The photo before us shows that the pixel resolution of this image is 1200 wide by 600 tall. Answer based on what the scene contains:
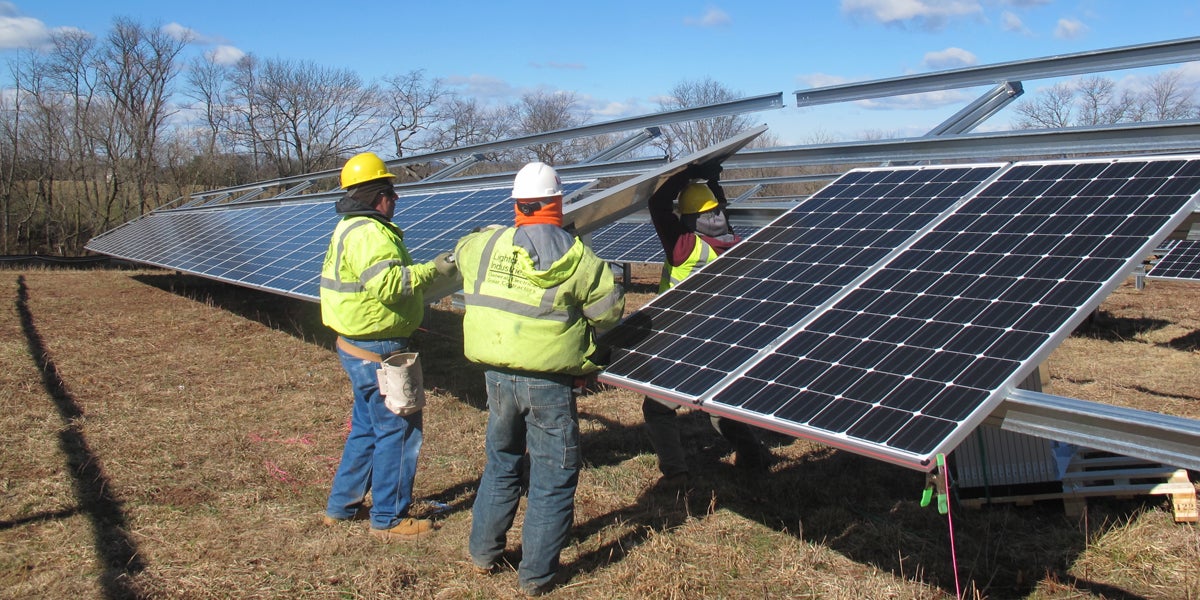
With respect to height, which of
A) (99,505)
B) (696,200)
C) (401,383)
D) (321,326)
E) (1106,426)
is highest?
(696,200)

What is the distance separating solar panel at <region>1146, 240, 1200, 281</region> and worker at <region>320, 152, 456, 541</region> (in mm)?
11259

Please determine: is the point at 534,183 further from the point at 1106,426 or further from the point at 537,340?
the point at 1106,426

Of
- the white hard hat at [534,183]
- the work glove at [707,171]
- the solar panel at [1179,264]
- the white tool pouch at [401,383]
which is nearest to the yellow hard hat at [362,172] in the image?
the white tool pouch at [401,383]

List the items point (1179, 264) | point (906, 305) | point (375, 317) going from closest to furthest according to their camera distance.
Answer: point (906, 305) → point (375, 317) → point (1179, 264)

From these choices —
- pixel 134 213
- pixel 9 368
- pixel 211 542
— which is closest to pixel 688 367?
pixel 211 542

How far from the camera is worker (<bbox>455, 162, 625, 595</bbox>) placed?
169 inches

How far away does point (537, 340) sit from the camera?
4.29 m

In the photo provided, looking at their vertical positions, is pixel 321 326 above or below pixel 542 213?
below

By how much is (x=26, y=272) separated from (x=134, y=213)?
1148 centimetres

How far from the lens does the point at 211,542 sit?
5.19 meters

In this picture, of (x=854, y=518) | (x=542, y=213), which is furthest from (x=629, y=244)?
(x=542, y=213)

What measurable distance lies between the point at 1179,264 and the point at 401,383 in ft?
41.6

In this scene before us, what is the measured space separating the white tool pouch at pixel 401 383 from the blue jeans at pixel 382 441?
0.14 metres

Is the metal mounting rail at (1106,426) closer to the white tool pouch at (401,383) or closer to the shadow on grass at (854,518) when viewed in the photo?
the shadow on grass at (854,518)
